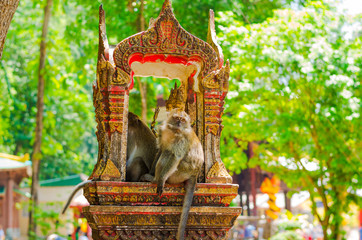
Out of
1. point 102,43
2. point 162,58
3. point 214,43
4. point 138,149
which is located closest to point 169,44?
point 162,58

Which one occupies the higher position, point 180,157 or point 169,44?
point 169,44

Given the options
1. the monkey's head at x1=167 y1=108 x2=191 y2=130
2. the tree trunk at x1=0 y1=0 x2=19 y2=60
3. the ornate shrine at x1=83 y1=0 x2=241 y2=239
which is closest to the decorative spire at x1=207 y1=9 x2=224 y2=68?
the ornate shrine at x1=83 y1=0 x2=241 y2=239

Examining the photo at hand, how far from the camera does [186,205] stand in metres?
4.05

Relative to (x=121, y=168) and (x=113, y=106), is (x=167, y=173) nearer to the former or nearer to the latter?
(x=121, y=168)

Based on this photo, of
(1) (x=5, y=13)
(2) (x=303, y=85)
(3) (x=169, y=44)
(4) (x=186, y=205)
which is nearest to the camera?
(1) (x=5, y=13)

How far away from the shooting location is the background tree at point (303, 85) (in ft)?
33.6

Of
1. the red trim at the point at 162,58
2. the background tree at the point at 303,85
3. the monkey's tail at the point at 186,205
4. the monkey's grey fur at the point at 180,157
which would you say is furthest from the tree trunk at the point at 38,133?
the monkey's tail at the point at 186,205

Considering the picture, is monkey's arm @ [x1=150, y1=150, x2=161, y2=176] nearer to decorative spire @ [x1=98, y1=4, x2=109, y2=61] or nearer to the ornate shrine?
the ornate shrine

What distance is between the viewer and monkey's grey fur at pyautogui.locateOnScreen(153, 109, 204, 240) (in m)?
4.07

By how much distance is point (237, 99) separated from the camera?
37.0 ft

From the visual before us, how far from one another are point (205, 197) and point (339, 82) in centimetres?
668

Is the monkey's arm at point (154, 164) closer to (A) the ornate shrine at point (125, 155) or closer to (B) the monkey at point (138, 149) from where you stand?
(B) the monkey at point (138, 149)

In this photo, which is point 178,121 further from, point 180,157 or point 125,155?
point 125,155

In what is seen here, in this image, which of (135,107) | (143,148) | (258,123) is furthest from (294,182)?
(143,148)
